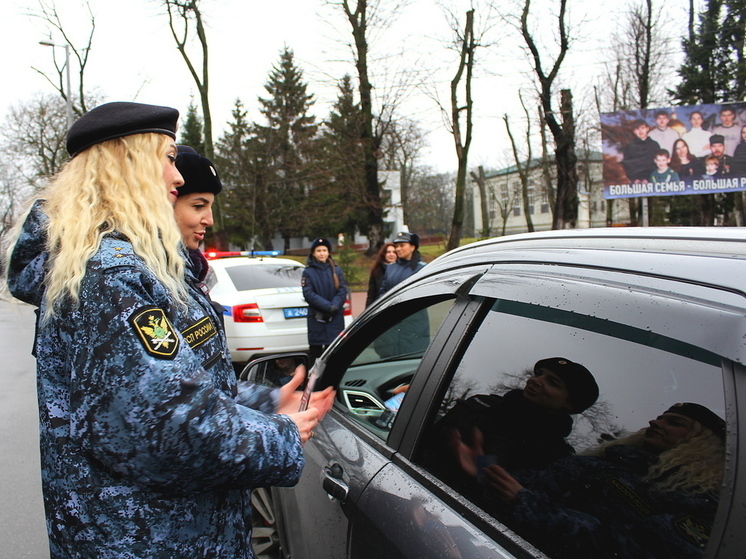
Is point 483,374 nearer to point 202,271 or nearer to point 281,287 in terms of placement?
point 202,271

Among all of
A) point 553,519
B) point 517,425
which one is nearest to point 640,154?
point 517,425

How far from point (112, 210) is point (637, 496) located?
4.14 feet

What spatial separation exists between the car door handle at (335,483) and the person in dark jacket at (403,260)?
4.93 metres

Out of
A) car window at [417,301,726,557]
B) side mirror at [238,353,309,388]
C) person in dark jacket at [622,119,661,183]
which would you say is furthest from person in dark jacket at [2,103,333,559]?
person in dark jacket at [622,119,661,183]

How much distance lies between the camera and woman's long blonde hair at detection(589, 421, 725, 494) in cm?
95

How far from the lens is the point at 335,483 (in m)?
1.83

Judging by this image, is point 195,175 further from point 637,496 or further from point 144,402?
point 637,496

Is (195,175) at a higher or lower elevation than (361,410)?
higher

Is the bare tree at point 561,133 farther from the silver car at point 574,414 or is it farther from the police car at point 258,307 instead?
the silver car at point 574,414

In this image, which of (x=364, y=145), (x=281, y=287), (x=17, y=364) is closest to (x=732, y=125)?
(x=364, y=145)

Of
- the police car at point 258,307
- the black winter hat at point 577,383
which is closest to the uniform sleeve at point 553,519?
the black winter hat at point 577,383

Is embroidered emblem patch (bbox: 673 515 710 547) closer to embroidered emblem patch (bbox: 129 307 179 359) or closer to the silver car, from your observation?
the silver car

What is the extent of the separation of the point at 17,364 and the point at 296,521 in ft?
28.6

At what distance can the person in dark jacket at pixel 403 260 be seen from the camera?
6.85 metres
